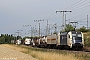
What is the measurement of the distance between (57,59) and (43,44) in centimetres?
5877

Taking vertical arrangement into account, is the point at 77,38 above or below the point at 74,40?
above

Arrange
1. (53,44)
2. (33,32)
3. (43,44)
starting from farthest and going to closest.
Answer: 1. (33,32)
2. (43,44)
3. (53,44)

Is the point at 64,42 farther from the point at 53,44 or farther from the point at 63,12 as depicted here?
the point at 63,12

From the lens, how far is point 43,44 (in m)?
80.4

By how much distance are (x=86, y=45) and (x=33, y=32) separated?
267ft

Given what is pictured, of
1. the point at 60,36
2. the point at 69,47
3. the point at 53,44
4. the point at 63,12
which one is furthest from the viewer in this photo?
the point at 63,12

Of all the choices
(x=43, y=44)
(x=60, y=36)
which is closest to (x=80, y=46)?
(x=60, y=36)

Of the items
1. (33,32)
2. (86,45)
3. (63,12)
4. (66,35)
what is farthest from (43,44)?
(33,32)

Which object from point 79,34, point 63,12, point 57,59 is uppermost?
point 63,12

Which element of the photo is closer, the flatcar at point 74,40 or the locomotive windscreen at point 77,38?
the flatcar at point 74,40

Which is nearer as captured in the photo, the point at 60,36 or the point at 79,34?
the point at 79,34

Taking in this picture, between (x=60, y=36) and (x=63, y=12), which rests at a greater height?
(x=63, y=12)

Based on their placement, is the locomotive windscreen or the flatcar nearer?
the flatcar

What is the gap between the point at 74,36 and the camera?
155 ft
